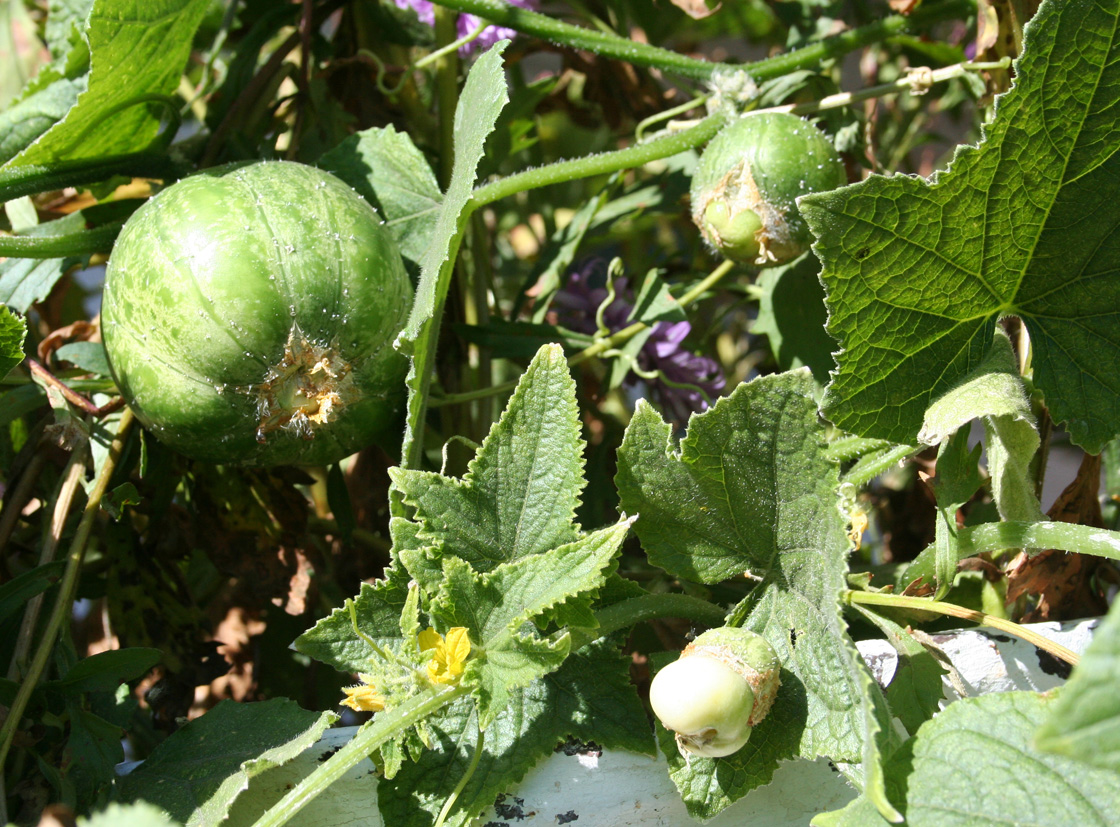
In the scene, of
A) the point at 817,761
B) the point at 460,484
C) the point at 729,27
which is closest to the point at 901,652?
the point at 817,761

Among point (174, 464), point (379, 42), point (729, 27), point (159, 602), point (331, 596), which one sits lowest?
point (331, 596)

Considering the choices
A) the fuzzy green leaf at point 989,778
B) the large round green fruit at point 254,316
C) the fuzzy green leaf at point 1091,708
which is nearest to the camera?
the fuzzy green leaf at point 1091,708

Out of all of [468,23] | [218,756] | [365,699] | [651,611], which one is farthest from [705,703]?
[468,23]

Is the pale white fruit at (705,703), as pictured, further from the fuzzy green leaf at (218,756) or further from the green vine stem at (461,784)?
the fuzzy green leaf at (218,756)

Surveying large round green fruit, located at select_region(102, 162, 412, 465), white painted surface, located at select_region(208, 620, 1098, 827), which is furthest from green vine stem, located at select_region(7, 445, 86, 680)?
white painted surface, located at select_region(208, 620, 1098, 827)

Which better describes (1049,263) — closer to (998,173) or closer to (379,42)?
(998,173)

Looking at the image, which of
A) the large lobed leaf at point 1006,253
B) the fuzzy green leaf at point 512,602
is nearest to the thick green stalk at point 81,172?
the fuzzy green leaf at point 512,602
